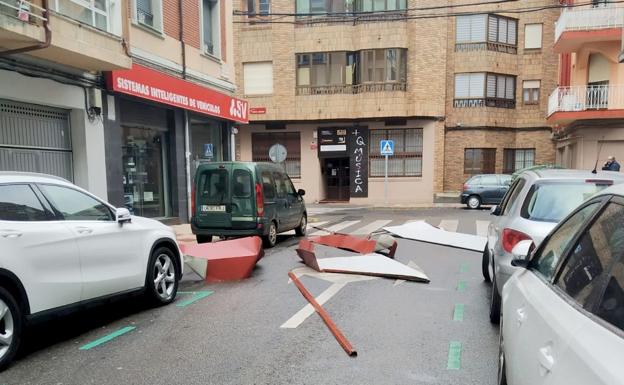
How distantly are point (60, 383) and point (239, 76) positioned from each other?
83.4 ft

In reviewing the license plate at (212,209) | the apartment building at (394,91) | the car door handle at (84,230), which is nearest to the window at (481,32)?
the apartment building at (394,91)

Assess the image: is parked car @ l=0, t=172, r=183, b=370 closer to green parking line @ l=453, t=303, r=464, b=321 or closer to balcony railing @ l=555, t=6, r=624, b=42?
green parking line @ l=453, t=303, r=464, b=321

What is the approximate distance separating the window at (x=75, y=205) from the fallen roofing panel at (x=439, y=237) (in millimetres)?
7516

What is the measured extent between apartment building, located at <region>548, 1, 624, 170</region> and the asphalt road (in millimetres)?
18103

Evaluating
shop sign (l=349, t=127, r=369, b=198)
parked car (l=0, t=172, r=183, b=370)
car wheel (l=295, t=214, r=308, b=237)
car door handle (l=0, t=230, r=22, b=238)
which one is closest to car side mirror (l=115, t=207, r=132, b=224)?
parked car (l=0, t=172, r=183, b=370)

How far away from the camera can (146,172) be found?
1403cm

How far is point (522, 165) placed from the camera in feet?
93.6

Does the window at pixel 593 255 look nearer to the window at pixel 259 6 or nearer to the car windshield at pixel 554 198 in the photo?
the car windshield at pixel 554 198

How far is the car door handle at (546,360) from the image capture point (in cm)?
176

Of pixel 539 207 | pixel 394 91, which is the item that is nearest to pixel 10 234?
pixel 539 207

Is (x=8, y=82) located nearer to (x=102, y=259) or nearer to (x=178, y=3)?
(x=102, y=259)

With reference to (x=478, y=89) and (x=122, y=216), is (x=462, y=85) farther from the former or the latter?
(x=122, y=216)

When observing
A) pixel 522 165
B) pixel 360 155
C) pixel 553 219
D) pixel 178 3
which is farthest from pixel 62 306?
pixel 522 165

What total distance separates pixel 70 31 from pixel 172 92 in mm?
4209
